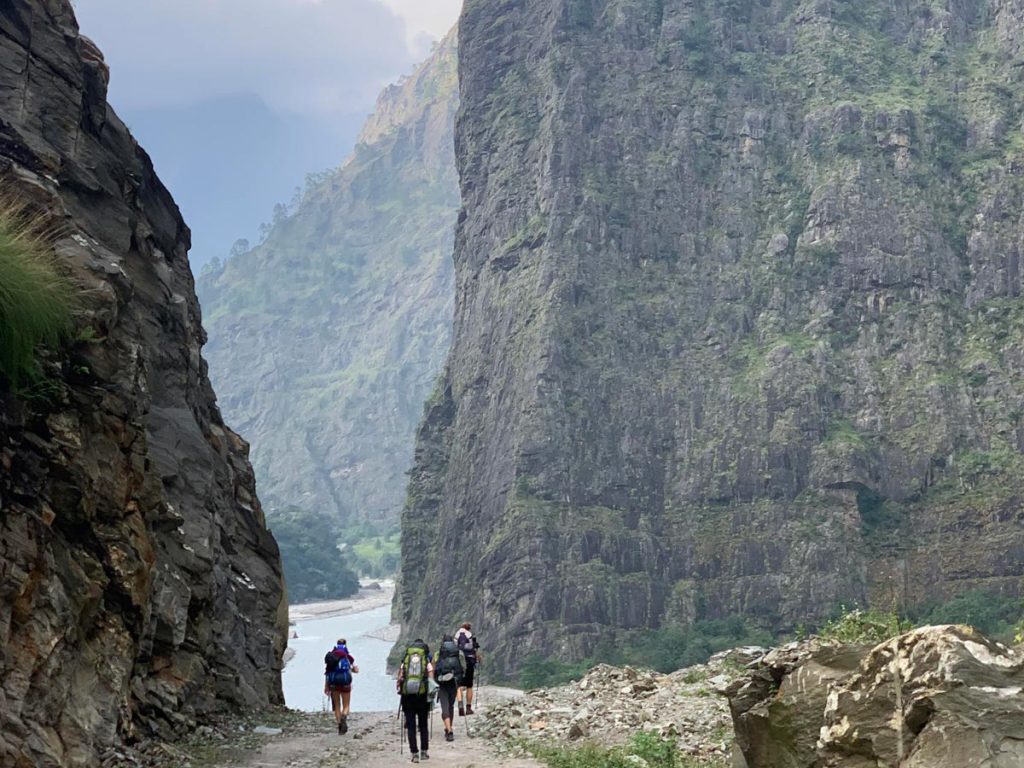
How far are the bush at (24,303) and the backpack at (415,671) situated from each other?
6.83 m

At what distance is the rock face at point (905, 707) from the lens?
9508mm

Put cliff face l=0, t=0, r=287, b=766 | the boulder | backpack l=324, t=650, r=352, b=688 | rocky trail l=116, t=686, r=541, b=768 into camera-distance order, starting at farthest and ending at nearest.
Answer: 1. backpack l=324, t=650, r=352, b=688
2. rocky trail l=116, t=686, r=541, b=768
3. cliff face l=0, t=0, r=287, b=766
4. the boulder

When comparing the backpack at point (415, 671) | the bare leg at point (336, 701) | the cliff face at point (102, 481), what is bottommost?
the bare leg at point (336, 701)

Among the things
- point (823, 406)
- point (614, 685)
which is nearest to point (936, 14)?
point (823, 406)

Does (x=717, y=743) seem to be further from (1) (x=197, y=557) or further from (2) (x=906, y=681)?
(1) (x=197, y=557)

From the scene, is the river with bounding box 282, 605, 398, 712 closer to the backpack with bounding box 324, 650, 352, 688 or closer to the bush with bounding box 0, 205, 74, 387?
the backpack with bounding box 324, 650, 352, 688

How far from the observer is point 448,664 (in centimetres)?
2183

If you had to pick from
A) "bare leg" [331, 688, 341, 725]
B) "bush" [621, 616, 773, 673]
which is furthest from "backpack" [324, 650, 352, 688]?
"bush" [621, 616, 773, 673]

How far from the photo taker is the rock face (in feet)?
31.2

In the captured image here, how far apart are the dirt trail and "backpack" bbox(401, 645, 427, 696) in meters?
1.03

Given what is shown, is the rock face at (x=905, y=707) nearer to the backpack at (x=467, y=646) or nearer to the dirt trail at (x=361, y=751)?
the dirt trail at (x=361, y=751)

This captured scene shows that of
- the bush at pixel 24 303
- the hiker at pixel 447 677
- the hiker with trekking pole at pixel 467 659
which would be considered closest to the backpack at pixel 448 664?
the hiker at pixel 447 677

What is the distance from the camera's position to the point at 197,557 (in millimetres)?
26625

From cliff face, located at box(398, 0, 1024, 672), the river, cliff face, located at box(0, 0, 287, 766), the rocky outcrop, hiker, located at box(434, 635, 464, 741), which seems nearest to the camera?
cliff face, located at box(0, 0, 287, 766)
